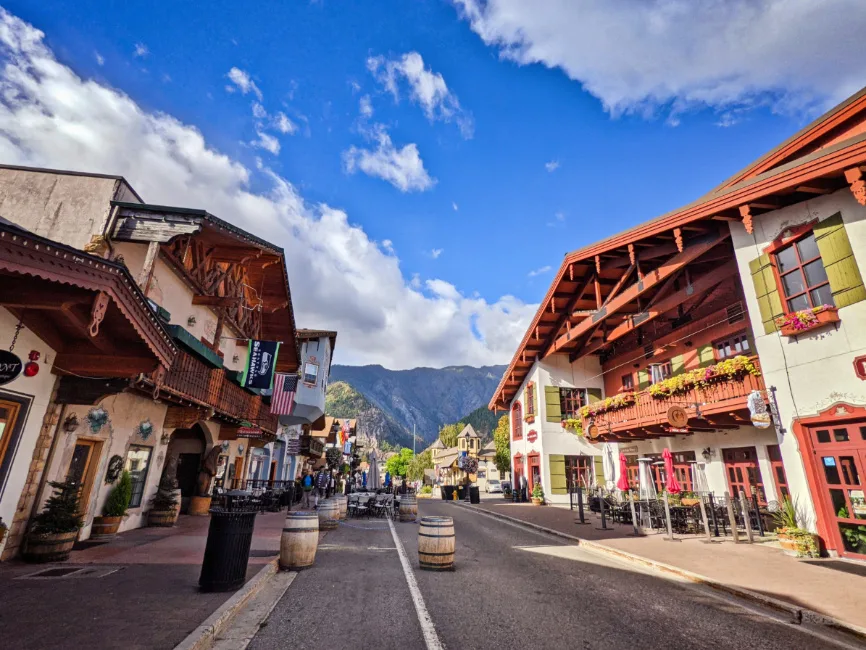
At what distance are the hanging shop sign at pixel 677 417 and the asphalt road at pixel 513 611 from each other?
21.4ft

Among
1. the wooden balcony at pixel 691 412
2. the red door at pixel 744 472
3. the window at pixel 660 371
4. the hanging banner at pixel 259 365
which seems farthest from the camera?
the window at pixel 660 371

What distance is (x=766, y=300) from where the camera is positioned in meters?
11.4

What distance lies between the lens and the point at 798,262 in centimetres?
1088

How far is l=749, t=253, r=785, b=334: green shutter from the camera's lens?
11086mm

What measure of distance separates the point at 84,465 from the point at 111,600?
5865mm

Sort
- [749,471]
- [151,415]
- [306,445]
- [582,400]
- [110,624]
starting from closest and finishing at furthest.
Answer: [110,624], [151,415], [749,471], [582,400], [306,445]

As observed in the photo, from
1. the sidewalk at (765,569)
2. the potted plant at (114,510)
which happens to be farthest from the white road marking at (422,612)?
the potted plant at (114,510)

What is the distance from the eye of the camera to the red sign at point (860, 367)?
9.04 m

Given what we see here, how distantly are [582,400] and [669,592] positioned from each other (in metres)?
18.3

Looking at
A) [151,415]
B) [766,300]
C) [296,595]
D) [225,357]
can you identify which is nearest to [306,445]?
[225,357]

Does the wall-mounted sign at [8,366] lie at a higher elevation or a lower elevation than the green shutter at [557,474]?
higher

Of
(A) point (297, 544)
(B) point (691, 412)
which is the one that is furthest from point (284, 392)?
(B) point (691, 412)

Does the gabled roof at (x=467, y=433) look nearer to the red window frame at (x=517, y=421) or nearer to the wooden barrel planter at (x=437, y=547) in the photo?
the red window frame at (x=517, y=421)

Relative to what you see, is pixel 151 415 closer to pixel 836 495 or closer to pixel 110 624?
pixel 110 624
